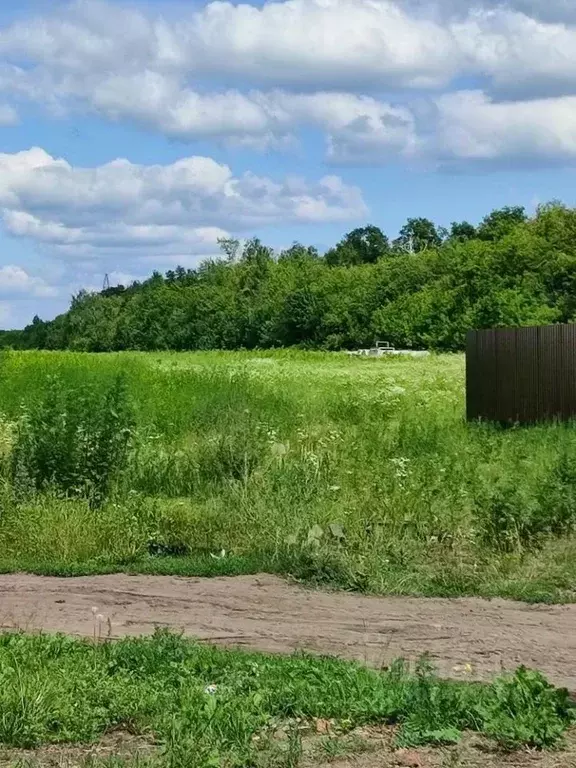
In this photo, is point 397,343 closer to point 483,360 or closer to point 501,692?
point 483,360

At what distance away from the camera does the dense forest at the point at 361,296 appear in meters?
63.4

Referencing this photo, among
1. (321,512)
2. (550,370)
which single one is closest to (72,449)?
(321,512)

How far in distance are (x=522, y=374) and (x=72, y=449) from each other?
374 inches

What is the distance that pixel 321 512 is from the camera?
1086 centimetres

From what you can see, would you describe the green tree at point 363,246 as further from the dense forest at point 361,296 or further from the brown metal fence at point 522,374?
the brown metal fence at point 522,374

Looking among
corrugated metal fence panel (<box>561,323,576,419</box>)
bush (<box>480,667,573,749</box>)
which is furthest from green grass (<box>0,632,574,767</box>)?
corrugated metal fence panel (<box>561,323,576,419</box>)

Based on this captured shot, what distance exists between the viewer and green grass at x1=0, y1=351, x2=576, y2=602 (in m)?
9.73

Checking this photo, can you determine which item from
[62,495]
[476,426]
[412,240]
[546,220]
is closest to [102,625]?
[62,495]

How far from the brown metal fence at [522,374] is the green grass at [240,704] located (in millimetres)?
13093

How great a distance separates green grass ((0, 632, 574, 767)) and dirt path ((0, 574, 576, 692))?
1.10m

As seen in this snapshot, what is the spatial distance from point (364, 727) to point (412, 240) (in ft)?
367

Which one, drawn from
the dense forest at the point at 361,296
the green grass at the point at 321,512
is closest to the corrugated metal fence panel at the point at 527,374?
the green grass at the point at 321,512

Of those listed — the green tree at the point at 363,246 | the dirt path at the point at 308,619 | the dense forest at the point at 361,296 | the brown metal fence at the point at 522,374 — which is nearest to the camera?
the dirt path at the point at 308,619

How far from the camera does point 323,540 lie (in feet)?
33.3
